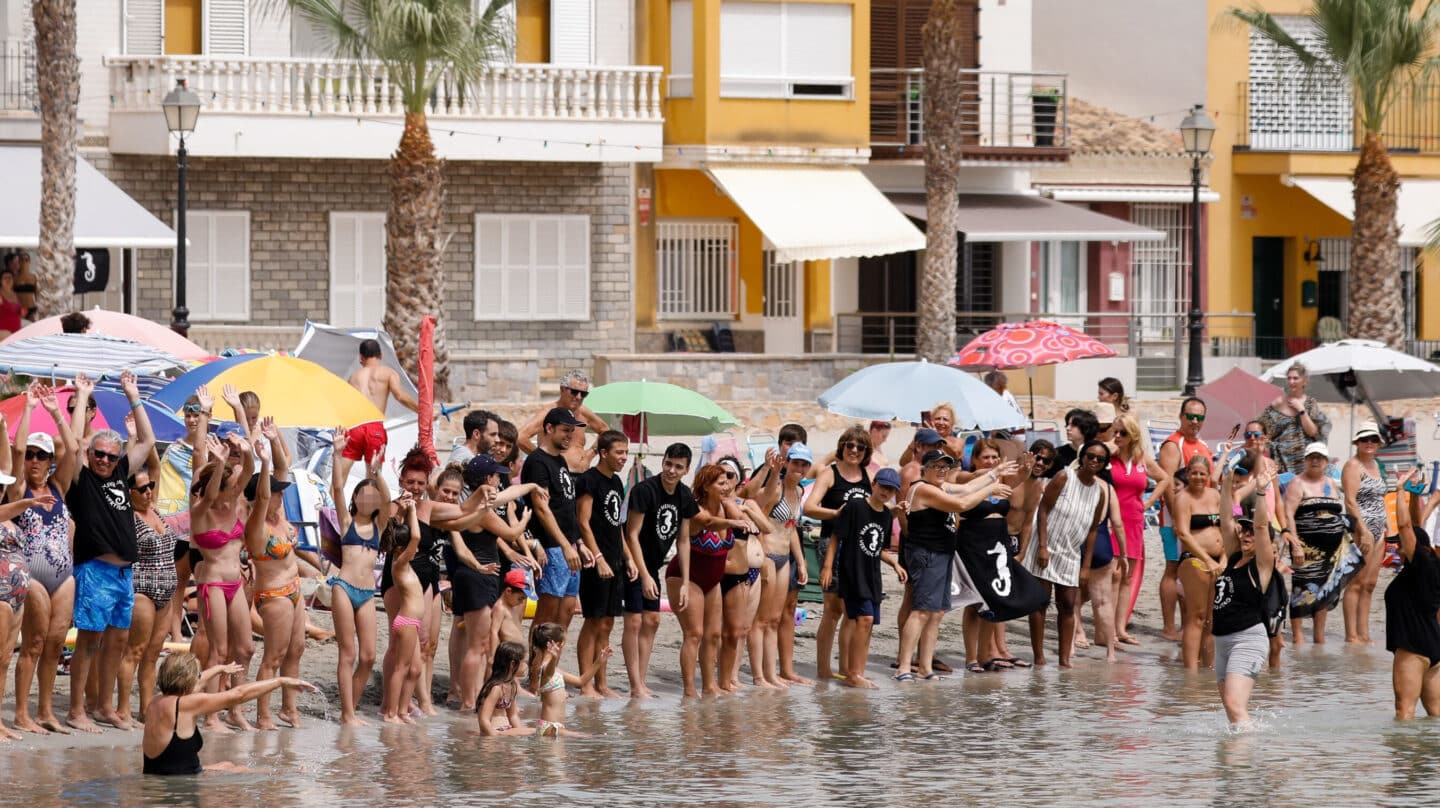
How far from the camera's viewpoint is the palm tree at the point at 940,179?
30484mm

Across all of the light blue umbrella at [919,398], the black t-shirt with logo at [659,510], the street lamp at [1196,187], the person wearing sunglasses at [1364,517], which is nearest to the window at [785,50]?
the street lamp at [1196,187]

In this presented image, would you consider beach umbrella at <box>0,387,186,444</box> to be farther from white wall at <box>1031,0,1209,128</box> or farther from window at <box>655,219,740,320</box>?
white wall at <box>1031,0,1209,128</box>

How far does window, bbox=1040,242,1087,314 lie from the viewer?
118ft

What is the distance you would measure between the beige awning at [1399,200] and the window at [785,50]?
8649 mm

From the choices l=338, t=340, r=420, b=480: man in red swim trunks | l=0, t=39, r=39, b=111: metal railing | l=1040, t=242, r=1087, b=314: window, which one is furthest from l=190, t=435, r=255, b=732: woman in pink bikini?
l=1040, t=242, r=1087, b=314: window

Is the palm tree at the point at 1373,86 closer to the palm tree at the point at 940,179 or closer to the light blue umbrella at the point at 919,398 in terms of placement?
the palm tree at the point at 940,179

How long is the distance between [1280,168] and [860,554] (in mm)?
24506

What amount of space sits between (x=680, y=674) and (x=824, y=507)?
5.20ft

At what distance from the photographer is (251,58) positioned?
→ 2983cm

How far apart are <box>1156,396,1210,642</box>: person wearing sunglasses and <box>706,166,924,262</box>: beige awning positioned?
1418cm

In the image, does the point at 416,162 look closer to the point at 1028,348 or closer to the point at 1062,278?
the point at 1028,348

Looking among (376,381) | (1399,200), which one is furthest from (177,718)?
(1399,200)

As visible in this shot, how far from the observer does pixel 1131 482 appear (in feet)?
54.8

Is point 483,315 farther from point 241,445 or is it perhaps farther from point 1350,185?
point 241,445
